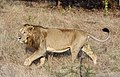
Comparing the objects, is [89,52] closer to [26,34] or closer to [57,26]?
[26,34]

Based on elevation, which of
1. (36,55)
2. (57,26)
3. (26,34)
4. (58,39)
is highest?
(26,34)

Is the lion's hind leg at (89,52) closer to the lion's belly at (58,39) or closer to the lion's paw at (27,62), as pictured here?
the lion's belly at (58,39)

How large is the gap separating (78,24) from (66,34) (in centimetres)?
365

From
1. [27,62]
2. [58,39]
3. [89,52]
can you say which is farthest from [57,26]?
[27,62]

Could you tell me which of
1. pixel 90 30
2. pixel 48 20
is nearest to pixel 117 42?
pixel 90 30

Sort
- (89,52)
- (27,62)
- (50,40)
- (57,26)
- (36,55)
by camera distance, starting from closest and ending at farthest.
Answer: (27,62) < (36,55) < (50,40) < (89,52) < (57,26)

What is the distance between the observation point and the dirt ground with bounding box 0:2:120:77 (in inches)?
290

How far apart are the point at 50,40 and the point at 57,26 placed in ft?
10.4

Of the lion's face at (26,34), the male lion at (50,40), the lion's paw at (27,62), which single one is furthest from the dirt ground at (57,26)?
the lion's face at (26,34)

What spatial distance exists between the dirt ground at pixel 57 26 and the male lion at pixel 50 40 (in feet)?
0.60

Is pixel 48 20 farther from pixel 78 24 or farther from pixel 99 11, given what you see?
pixel 99 11

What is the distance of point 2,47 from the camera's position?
9.06 meters

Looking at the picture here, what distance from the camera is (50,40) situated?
8656 mm

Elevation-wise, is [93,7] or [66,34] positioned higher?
[66,34]
